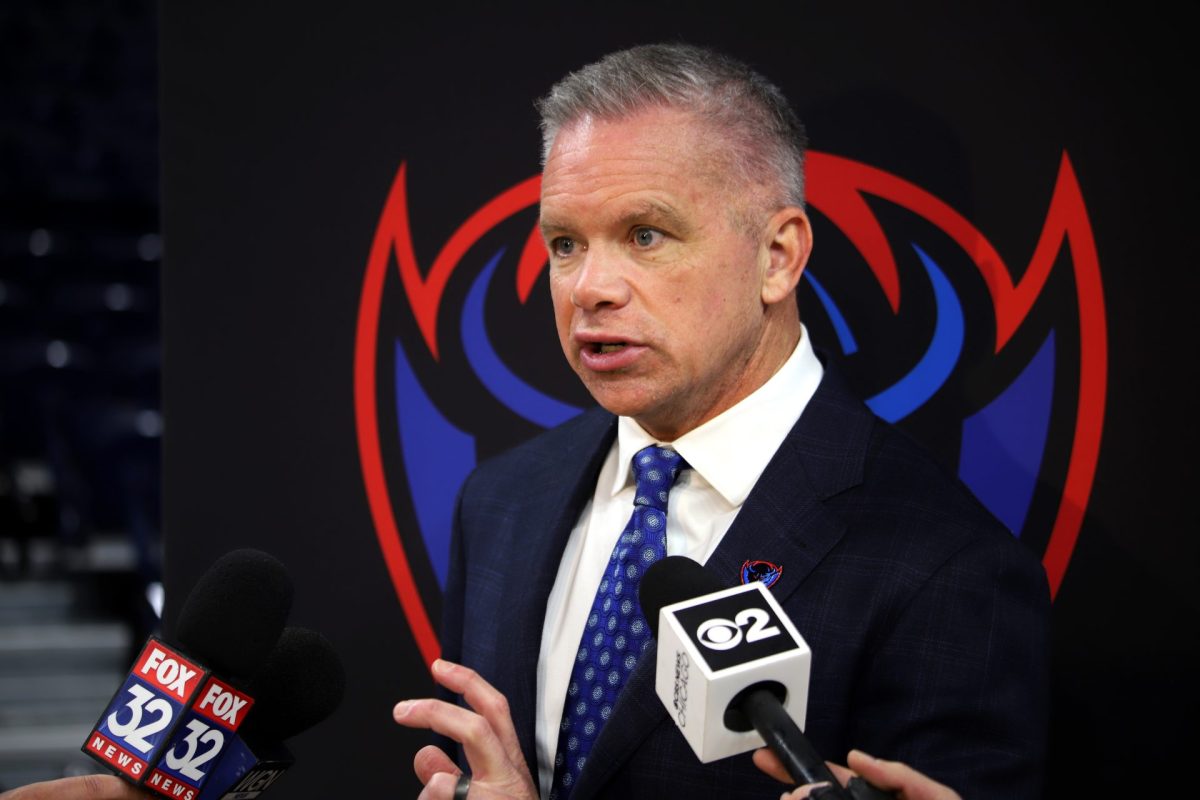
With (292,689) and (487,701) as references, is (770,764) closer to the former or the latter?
(487,701)

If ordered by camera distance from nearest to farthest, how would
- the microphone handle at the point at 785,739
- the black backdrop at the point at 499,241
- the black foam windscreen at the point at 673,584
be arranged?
the microphone handle at the point at 785,739 → the black foam windscreen at the point at 673,584 → the black backdrop at the point at 499,241

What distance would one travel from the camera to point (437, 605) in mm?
2377

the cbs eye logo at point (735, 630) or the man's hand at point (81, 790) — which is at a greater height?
the cbs eye logo at point (735, 630)

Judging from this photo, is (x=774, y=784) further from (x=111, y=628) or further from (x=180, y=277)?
(x=111, y=628)

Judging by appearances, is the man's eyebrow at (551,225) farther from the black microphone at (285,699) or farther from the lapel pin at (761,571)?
the black microphone at (285,699)

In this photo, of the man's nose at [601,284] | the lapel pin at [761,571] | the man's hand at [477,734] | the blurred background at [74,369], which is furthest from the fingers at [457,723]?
the blurred background at [74,369]

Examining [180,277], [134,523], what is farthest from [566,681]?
[134,523]

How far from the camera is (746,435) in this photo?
185 cm

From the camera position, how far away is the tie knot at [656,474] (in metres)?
1.84

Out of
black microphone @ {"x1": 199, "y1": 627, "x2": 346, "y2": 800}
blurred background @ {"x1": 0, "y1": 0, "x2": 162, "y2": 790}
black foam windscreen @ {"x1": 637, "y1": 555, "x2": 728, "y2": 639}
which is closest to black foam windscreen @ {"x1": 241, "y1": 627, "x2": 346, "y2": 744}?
black microphone @ {"x1": 199, "y1": 627, "x2": 346, "y2": 800}

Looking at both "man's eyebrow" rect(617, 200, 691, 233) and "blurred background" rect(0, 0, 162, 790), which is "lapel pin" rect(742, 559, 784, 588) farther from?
"blurred background" rect(0, 0, 162, 790)

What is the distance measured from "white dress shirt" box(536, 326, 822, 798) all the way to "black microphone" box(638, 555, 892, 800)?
57cm

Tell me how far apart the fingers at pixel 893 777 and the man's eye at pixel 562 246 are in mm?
944

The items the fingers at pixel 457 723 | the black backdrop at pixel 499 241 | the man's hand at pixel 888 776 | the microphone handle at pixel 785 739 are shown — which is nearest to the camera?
the microphone handle at pixel 785 739
